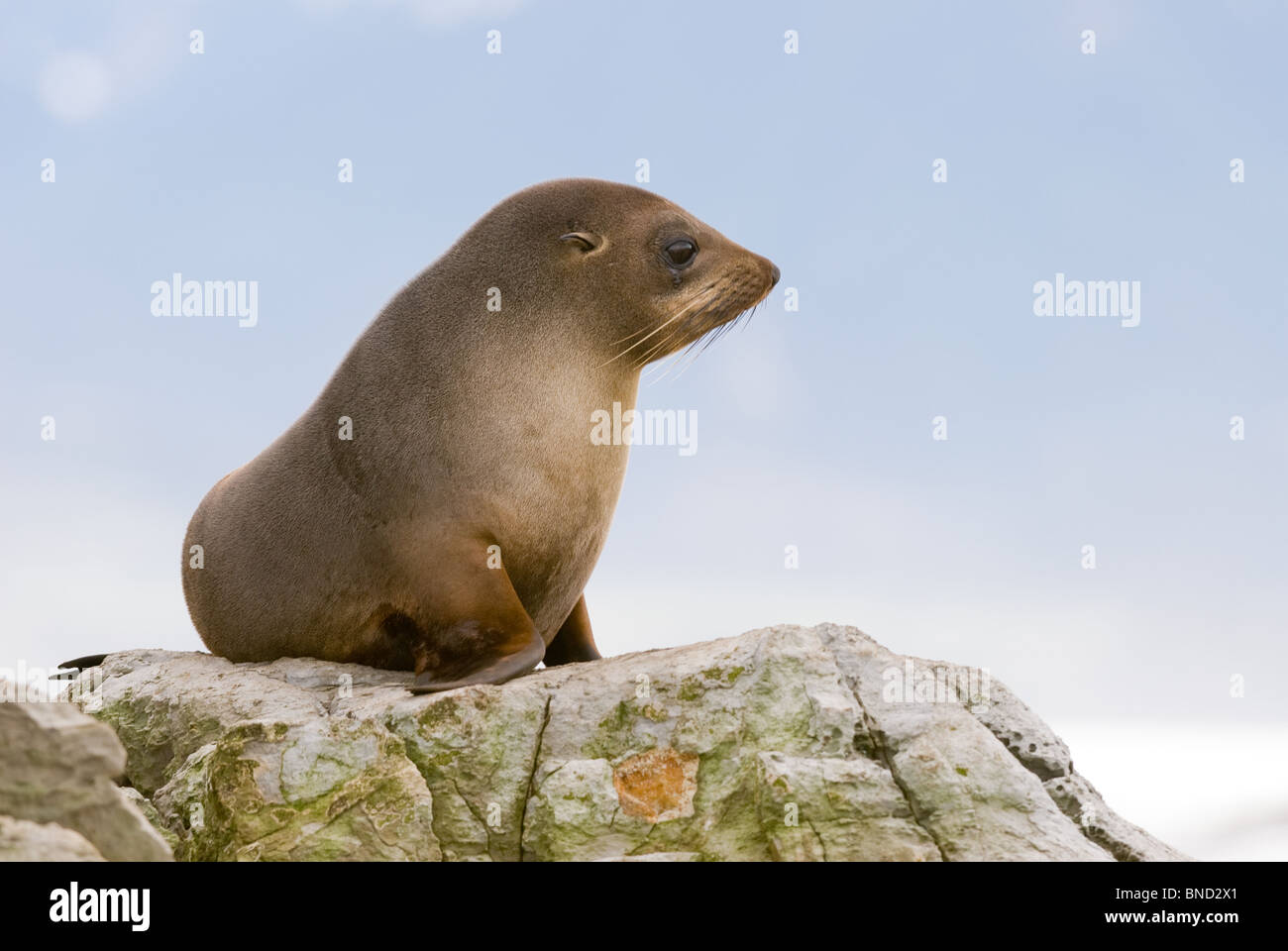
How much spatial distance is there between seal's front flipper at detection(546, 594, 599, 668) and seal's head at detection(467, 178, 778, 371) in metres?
2.15

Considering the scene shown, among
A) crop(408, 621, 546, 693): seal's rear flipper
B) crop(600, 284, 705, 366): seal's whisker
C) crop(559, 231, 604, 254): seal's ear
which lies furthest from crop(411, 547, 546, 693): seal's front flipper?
crop(559, 231, 604, 254): seal's ear

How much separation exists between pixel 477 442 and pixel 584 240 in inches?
63.7

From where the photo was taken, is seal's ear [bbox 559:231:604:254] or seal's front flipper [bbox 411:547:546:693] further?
seal's ear [bbox 559:231:604:254]

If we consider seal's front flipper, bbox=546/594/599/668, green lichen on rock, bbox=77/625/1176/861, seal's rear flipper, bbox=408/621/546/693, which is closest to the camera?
green lichen on rock, bbox=77/625/1176/861

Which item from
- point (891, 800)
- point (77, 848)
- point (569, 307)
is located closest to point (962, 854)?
point (891, 800)

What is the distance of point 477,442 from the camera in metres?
8.82

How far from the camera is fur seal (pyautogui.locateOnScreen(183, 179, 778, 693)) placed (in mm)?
8727

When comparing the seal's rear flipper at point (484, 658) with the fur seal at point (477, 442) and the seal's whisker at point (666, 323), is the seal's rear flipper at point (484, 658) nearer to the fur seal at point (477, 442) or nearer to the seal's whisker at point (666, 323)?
the fur seal at point (477, 442)

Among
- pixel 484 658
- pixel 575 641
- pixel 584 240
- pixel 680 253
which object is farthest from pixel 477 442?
pixel 575 641

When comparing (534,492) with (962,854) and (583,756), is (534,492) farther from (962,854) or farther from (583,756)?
(962,854)

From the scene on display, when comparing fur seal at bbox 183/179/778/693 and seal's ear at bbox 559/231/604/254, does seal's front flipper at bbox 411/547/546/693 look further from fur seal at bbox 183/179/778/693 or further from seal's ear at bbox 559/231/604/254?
seal's ear at bbox 559/231/604/254

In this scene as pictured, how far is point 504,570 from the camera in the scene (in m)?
8.67

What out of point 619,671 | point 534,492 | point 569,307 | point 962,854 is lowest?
point 962,854
